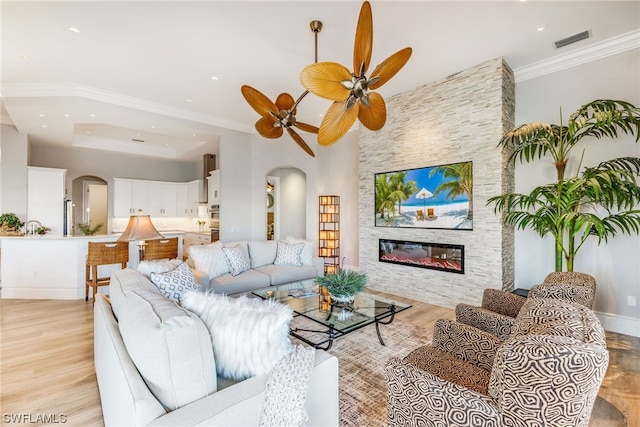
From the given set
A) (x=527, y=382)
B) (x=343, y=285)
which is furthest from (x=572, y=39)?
(x=527, y=382)

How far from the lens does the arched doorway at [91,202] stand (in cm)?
762

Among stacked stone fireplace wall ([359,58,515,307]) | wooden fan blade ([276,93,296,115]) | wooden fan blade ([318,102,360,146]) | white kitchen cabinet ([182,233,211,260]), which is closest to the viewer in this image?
wooden fan blade ([318,102,360,146])

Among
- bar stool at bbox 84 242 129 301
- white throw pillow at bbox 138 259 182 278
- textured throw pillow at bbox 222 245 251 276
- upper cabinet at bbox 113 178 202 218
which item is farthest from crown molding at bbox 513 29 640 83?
upper cabinet at bbox 113 178 202 218

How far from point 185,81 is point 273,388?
4.27 m

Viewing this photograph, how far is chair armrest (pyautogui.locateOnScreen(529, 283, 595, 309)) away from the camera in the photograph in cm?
195

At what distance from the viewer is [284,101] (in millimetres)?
2922

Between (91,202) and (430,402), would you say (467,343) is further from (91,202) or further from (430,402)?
(91,202)

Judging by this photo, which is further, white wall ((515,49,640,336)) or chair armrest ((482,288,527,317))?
white wall ((515,49,640,336))

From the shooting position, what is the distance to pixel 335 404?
1532 mm

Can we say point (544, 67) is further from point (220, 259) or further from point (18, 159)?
point (18, 159)

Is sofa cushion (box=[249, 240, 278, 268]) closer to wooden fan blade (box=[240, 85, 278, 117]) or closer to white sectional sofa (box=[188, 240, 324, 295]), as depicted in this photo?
white sectional sofa (box=[188, 240, 324, 295])

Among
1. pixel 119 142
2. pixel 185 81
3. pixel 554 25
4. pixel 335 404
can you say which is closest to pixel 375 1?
pixel 554 25

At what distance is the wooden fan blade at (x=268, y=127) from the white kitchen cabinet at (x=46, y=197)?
590 centimetres

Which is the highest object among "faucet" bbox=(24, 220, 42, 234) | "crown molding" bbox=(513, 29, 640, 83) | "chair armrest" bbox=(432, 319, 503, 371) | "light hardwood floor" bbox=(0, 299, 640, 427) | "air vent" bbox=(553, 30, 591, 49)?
"air vent" bbox=(553, 30, 591, 49)
